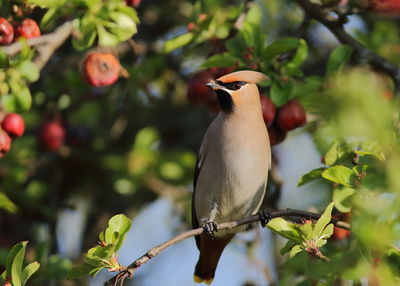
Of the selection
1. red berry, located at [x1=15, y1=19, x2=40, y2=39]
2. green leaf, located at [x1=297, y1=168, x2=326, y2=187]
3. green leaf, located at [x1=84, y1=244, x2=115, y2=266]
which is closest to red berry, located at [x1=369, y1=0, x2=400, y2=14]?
green leaf, located at [x1=297, y1=168, x2=326, y2=187]

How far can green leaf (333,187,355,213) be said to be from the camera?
125 inches

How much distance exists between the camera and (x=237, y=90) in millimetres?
3736

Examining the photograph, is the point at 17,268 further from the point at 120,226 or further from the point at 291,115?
the point at 291,115

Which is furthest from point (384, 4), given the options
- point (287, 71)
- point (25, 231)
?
point (25, 231)

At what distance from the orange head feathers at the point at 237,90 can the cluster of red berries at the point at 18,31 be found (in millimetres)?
920

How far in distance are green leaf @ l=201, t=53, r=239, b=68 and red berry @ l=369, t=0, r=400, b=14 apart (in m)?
0.79

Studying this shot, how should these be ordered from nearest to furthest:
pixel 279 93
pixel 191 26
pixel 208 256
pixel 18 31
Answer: pixel 18 31
pixel 279 93
pixel 191 26
pixel 208 256

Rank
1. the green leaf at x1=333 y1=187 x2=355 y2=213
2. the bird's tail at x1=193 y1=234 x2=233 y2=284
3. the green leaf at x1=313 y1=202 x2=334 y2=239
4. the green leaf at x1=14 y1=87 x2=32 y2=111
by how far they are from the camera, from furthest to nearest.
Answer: the bird's tail at x1=193 y1=234 x2=233 y2=284 → the green leaf at x1=14 y1=87 x2=32 y2=111 → the green leaf at x1=333 y1=187 x2=355 y2=213 → the green leaf at x1=313 y1=202 x2=334 y2=239

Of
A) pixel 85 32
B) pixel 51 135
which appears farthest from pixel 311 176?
pixel 51 135

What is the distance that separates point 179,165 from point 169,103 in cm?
74

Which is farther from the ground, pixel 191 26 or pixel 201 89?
pixel 191 26

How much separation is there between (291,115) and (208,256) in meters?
1.09

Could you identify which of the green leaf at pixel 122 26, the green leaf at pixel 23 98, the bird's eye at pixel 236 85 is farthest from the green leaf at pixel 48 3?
the bird's eye at pixel 236 85

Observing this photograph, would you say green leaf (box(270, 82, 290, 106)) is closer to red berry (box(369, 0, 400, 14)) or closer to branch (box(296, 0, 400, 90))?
branch (box(296, 0, 400, 90))
